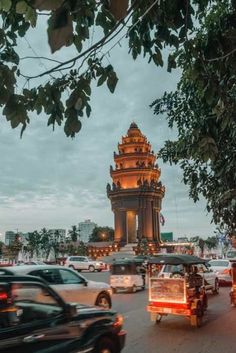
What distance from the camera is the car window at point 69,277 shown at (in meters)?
13.5

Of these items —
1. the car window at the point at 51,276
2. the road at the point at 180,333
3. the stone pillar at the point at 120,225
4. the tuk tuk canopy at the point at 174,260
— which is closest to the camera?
the road at the point at 180,333

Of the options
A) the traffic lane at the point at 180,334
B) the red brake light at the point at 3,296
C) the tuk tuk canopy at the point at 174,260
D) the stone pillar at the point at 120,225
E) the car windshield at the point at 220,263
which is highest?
the stone pillar at the point at 120,225

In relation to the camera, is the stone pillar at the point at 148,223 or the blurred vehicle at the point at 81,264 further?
the stone pillar at the point at 148,223

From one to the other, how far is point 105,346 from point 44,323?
146cm

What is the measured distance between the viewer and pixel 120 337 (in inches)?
275

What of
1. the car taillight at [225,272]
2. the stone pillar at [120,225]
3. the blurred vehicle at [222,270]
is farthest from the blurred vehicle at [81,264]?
the stone pillar at [120,225]

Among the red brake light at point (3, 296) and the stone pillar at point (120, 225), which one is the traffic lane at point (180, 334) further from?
the stone pillar at point (120, 225)

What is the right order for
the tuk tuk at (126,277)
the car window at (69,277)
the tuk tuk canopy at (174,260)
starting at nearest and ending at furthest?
the car window at (69,277), the tuk tuk canopy at (174,260), the tuk tuk at (126,277)

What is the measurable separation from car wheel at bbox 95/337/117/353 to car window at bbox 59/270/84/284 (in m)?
6.81

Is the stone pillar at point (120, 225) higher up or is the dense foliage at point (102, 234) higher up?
the dense foliage at point (102, 234)

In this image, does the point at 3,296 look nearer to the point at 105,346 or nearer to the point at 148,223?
the point at 105,346

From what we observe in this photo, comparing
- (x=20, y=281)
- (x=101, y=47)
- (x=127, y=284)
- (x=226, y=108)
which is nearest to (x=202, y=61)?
(x=226, y=108)

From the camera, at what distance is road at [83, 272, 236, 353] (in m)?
9.66

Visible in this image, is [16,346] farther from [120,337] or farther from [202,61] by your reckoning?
[202,61]
